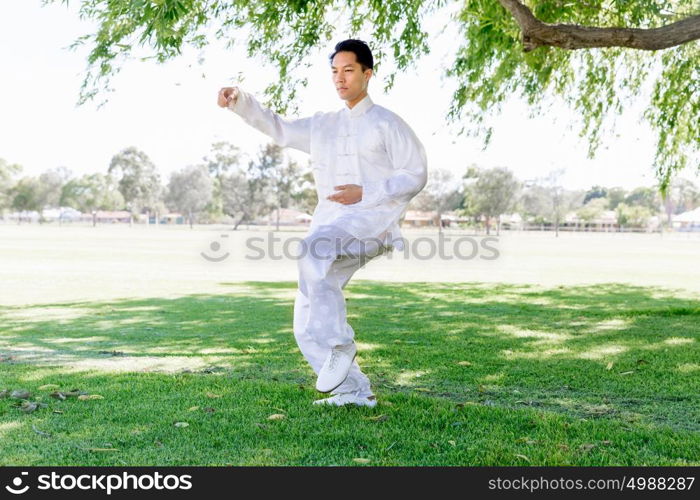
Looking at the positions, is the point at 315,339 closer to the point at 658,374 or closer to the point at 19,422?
the point at 19,422

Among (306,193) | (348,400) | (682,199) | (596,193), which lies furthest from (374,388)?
(596,193)

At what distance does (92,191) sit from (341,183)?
328 feet

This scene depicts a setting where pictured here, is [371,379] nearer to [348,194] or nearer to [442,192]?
[348,194]

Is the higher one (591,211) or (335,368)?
(591,211)

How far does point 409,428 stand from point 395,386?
1438 millimetres

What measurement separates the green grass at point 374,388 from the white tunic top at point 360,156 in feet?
4.18

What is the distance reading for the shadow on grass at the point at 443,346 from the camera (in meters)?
5.61

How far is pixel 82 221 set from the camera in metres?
104

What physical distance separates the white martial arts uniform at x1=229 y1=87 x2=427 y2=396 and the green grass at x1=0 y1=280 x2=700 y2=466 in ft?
1.98

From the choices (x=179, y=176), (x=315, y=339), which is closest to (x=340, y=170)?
(x=315, y=339)

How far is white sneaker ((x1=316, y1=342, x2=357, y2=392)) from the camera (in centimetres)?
433

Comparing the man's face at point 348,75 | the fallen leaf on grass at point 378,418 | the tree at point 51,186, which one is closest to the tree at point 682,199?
the tree at point 51,186

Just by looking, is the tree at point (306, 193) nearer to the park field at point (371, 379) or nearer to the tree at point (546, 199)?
the tree at point (546, 199)

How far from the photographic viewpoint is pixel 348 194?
441cm
